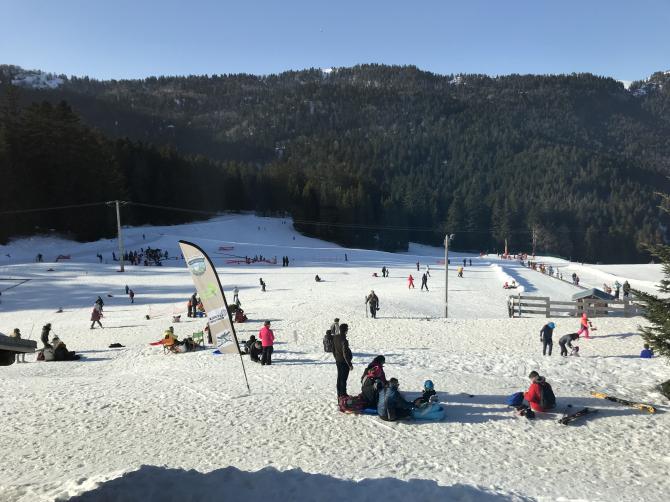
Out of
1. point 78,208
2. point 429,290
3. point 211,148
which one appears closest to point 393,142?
point 211,148

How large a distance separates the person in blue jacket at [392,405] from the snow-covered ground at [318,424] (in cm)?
27

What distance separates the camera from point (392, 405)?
29.1ft

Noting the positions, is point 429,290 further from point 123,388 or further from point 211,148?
point 211,148

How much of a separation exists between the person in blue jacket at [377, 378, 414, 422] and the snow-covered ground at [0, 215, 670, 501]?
0.27 meters

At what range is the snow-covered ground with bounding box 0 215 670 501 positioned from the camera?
627 cm

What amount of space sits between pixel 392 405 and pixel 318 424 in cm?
148

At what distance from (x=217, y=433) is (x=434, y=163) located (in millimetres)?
181284

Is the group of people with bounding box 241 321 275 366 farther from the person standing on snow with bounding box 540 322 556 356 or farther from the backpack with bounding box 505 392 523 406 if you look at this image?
the person standing on snow with bounding box 540 322 556 356

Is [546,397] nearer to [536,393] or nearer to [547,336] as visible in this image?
[536,393]

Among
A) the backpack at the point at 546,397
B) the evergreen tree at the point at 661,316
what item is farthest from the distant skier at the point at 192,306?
the evergreen tree at the point at 661,316

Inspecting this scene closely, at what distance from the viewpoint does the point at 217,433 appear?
844cm

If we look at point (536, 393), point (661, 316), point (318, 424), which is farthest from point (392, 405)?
point (661, 316)

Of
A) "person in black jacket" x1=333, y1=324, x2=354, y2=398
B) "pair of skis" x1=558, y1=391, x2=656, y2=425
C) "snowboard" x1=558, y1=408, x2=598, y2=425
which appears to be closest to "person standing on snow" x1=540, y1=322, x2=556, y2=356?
"pair of skis" x1=558, y1=391, x2=656, y2=425

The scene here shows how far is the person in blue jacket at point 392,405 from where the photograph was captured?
29.0ft
